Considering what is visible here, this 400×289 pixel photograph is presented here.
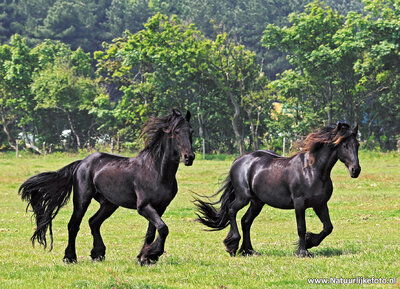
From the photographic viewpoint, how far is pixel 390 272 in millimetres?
8688

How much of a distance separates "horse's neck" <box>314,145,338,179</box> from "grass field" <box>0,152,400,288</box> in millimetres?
1499

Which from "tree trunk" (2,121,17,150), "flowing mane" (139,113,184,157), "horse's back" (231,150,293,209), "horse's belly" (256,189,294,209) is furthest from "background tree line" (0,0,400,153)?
"flowing mane" (139,113,184,157)

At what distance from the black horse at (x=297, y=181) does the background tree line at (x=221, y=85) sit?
35223 mm

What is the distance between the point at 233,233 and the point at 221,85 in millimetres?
41965

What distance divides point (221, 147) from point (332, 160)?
44549mm

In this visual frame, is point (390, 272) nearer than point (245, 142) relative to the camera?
Yes

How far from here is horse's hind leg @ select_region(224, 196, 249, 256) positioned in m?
11.7

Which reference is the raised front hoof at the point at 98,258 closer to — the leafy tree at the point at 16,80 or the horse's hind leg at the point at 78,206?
the horse's hind leg at the point at 78,206

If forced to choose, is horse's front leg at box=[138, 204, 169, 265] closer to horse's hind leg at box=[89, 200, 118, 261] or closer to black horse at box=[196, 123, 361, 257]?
horse's hind leg at box=[89, 200, 118, 261]

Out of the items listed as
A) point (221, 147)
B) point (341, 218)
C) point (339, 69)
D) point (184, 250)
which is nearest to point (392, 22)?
point (339, 69)

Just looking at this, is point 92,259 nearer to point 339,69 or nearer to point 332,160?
point 332,160

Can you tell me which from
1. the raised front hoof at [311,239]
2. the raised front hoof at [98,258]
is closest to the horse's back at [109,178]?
the raised front hoof at [98,258]

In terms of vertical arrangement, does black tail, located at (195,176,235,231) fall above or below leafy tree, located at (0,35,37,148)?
below

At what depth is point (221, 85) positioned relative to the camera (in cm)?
5312
